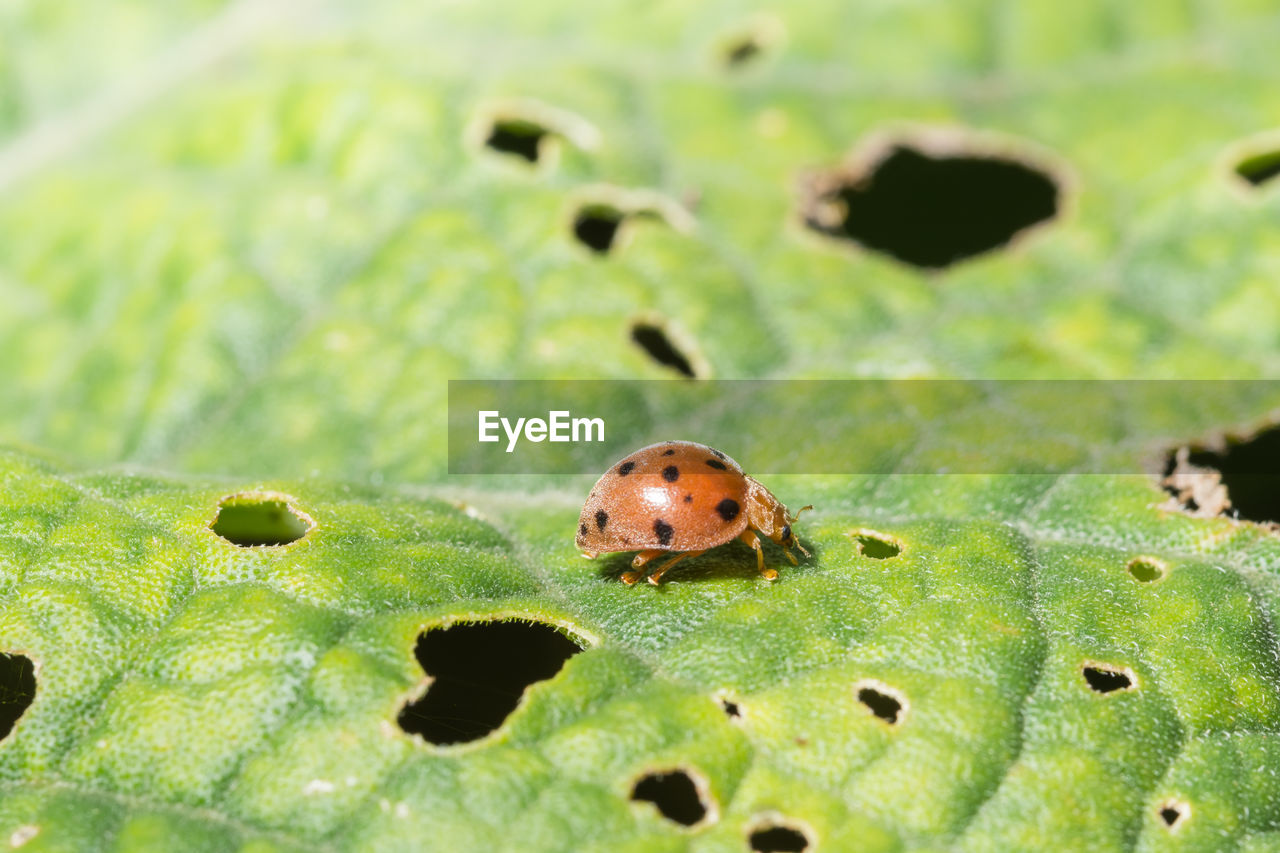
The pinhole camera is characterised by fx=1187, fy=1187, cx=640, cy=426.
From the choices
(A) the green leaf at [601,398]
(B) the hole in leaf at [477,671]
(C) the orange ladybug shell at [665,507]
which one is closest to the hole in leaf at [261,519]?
(A) the green leaf at [601,398]

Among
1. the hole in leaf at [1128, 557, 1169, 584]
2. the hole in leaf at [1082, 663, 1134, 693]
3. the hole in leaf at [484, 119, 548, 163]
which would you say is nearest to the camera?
the hole in leaf at [1082, 663, 1134, 693]

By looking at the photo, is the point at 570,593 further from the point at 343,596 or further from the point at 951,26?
the point at 951,26

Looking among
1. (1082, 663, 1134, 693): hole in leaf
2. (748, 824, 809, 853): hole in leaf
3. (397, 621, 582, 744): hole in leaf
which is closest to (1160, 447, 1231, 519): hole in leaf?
(1082, 663, 1134, 693): hole in leaf

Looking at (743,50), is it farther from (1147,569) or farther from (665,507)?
(1147,569)

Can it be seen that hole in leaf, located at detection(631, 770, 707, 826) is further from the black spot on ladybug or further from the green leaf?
the black spot on ladybug

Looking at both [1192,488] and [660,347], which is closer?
[1192,488]

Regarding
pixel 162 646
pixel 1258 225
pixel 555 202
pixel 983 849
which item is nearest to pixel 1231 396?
pixel 1258 225

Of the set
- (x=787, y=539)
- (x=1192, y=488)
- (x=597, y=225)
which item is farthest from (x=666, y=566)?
(x=597, y=225)
